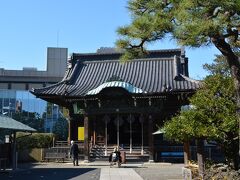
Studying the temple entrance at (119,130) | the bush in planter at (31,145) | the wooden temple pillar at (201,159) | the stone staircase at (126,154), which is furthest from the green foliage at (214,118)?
the bush in planter at (31,145)

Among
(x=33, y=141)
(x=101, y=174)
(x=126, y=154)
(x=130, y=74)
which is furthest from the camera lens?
(x=33, y=141)

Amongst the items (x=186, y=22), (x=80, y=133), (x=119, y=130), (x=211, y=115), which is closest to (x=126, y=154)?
(x=119, y=130)

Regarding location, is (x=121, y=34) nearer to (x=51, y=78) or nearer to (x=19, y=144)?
(x=19, y=144)

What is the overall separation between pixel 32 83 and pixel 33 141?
73.5 meters

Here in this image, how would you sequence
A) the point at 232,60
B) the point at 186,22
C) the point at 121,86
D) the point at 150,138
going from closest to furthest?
the point at 186,22 < the point at 232,60 < the point at 150,138 < the point at 121,86

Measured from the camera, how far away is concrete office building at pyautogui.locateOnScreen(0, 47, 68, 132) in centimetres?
9662

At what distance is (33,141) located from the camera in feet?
117

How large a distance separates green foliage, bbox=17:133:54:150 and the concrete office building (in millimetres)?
59641

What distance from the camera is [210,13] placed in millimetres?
11023

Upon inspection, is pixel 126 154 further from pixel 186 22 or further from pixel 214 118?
pixel 186 22

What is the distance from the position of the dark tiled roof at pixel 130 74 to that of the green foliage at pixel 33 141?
5233 millimetres

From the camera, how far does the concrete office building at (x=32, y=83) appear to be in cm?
9662

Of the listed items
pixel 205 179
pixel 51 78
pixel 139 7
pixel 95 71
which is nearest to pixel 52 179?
pixel 205 179

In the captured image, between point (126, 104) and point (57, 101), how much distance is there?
654 cm
